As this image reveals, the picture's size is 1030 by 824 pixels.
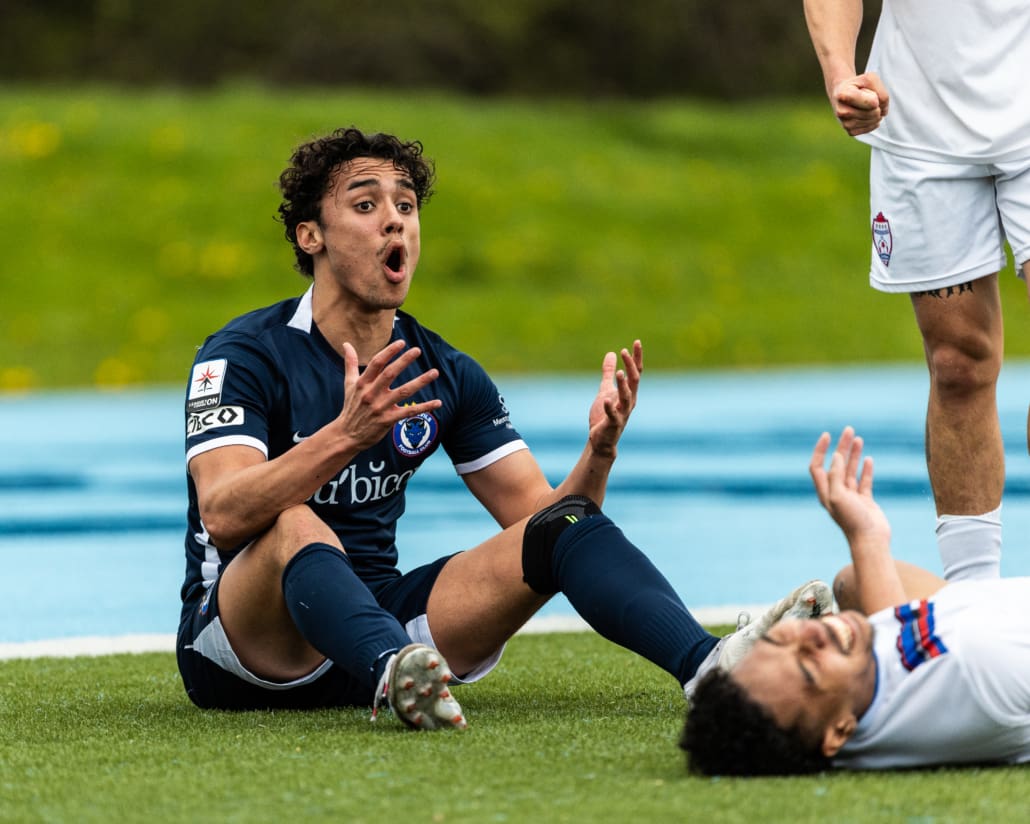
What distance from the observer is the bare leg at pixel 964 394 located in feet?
16.5

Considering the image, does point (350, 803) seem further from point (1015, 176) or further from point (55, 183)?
point (55, 183)

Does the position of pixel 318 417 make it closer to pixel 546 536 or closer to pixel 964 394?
pixel 546 536

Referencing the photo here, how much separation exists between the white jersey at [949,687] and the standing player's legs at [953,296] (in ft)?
5.23

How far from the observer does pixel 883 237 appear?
5.15 metres

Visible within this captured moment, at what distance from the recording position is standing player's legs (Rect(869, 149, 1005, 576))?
5.01 m

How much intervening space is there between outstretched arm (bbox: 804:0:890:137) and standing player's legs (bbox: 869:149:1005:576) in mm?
323

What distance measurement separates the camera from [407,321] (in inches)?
198

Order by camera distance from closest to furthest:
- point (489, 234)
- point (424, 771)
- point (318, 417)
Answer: point (424, 771) < point (318, 417) < point (489, 234)

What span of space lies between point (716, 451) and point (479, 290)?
31.1 feet

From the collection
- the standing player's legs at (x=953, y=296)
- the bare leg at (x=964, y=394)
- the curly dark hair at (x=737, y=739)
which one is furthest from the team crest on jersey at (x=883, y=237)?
the curly dark hair at (x=737, y=739)

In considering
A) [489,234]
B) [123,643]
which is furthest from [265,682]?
[489,234]

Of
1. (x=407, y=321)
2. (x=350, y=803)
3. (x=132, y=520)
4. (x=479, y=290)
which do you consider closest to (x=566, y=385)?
(x=479, y=290)

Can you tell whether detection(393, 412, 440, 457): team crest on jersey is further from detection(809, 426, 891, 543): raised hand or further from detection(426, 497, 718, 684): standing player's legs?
detection(809, 426, 891, 543): raised hand

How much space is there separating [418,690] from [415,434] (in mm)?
979
